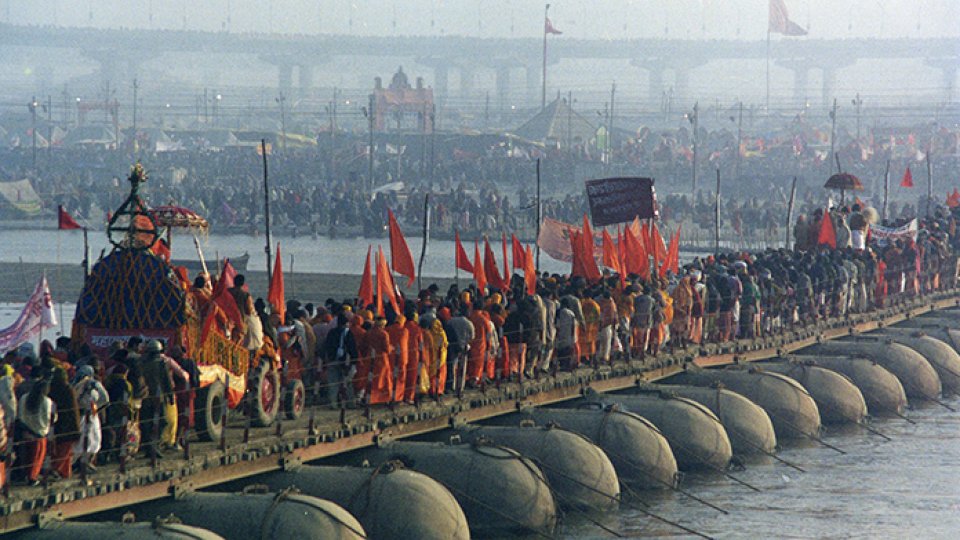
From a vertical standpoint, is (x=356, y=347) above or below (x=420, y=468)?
above

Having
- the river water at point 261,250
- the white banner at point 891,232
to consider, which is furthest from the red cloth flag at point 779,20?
the white banner at point 891,232

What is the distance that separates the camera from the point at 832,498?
35.5 metres

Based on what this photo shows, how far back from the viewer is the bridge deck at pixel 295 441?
75.5ft

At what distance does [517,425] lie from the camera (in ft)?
108

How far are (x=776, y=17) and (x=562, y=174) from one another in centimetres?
4586

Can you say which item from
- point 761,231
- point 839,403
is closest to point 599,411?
point 839,403

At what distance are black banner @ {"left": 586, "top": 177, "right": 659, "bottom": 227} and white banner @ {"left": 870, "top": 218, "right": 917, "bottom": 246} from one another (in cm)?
1063

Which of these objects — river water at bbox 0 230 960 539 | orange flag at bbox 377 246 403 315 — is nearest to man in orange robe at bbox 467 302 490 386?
orange flag at bbox 377 246 403 315

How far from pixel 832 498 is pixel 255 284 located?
31.3 metres

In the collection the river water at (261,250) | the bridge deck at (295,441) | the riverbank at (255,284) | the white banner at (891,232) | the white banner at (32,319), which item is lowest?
the river water at (261,250)

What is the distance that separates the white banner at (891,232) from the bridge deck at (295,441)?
12.1 metres

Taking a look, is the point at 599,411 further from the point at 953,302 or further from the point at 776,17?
the point at 776,17

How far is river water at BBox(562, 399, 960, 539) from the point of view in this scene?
32.4 meters

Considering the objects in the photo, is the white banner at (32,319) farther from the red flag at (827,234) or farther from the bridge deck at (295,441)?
the red flag at (827,234)
